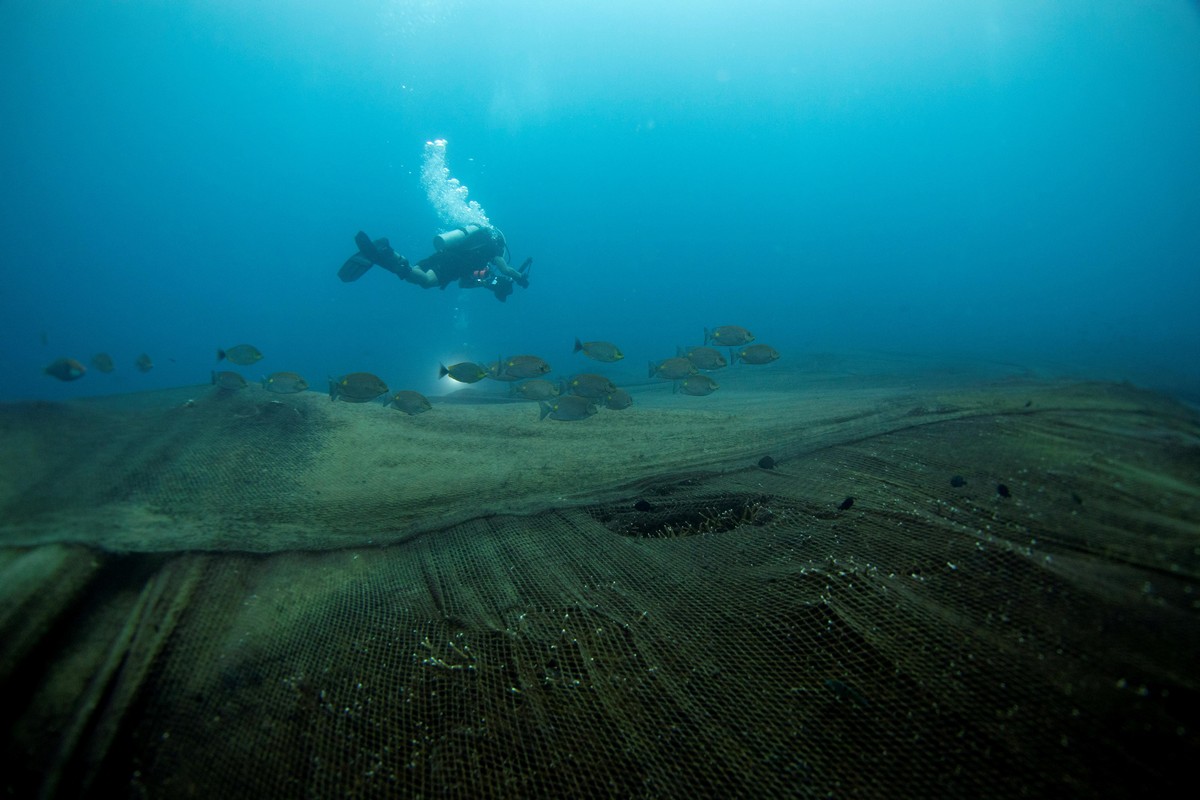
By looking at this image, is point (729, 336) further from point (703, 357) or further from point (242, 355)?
point (242, 355)

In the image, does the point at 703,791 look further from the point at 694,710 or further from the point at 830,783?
the point at 830,783

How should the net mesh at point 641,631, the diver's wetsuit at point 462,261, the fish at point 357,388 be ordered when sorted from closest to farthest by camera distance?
the net mesh at point 641,631, the fish at point 357,388, the diver's wetsuit at point 462,261

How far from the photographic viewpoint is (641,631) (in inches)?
91.4

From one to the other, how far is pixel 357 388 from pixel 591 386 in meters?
3.65

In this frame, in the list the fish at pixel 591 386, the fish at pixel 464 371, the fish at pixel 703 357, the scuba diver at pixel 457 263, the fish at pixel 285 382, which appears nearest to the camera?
the fish at pixel 285 382

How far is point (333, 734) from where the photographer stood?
188cm

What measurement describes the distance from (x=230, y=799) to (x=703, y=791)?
1.73 metres

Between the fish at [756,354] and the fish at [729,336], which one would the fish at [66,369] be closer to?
the fish at [729,336]

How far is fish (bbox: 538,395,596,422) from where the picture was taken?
7.04 meters

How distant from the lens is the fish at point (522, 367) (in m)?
7.32

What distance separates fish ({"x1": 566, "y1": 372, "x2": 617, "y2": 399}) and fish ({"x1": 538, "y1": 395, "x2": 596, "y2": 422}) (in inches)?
15.7

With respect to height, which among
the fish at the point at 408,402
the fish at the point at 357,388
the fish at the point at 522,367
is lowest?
the fish at the point at 408,402

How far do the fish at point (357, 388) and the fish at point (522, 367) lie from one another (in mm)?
1879

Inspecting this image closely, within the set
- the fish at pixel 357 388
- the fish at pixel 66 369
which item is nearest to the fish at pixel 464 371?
the fish at pixel 357 388
